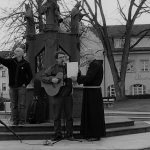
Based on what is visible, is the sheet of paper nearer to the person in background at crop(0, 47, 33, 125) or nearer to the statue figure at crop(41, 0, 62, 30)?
the person in background at crop(0, 47, 33, 125)

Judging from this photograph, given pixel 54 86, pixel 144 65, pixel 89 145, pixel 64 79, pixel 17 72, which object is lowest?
pixel 89 145

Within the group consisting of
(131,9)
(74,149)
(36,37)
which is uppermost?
(131,9)

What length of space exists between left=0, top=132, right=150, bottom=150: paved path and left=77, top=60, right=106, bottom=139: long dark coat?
0.29 meters

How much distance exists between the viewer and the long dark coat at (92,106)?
998 centimetres

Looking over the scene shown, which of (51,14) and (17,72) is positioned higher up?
(51,14)

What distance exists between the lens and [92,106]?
10.0 meters

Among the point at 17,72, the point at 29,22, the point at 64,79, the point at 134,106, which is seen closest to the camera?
the point at 64,79

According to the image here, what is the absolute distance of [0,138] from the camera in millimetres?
10375

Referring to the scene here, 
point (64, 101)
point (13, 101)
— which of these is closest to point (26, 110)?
point (13, 101)

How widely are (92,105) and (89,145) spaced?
1.06 meters

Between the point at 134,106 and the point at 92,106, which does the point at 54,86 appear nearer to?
the point at 92,106

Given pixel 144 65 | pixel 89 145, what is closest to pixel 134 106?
pixel 89 145

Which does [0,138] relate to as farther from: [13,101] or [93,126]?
[93,126]

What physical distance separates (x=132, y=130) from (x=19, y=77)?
3.47m
